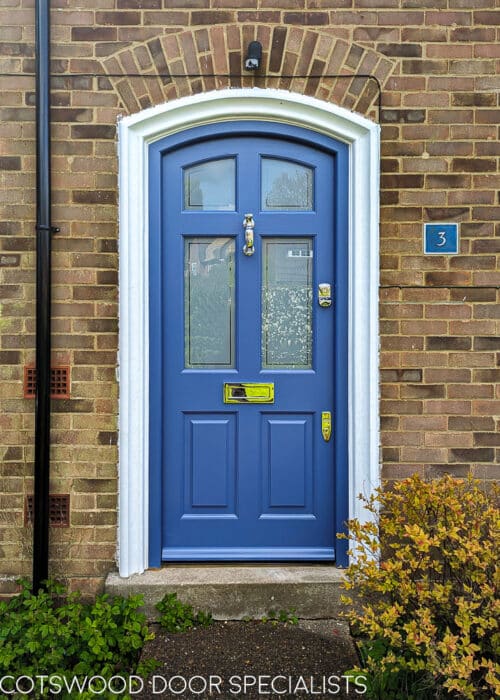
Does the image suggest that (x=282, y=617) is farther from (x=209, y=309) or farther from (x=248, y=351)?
(x=209, y=309)

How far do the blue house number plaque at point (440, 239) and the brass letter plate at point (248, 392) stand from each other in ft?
4.16

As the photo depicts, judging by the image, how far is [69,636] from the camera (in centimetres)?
286

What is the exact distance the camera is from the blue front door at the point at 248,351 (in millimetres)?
3471

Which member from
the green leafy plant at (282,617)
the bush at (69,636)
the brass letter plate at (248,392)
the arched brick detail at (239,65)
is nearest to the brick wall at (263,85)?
the arched brick detail at (239,65)

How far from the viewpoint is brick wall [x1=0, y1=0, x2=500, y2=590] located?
3332 millimetres

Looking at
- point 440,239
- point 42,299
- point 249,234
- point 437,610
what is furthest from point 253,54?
point 437,610

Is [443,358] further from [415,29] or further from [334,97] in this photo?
[415,29]

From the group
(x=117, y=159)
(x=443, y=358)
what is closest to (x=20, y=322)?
(x=117, y=159)

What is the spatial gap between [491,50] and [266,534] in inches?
127

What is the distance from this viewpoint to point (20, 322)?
3.37 metres

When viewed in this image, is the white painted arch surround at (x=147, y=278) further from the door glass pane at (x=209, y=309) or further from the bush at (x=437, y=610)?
the bush at (x=437, y=610)

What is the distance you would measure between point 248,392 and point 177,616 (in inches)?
52.7

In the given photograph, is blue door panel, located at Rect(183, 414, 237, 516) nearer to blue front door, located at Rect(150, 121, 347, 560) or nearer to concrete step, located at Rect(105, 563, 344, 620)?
blue front door, located at Rect(150, 121, 347, 560)

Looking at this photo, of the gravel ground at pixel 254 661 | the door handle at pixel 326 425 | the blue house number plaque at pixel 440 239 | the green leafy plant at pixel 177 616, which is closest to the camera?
the gravel ground at pixel 254 661
